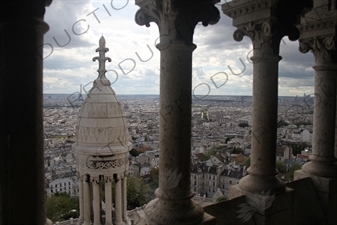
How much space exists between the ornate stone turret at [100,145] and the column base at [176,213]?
4618 mm

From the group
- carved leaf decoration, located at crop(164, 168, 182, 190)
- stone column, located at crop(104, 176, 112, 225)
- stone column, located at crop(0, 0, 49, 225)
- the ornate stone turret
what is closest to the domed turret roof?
the ornate stone turret

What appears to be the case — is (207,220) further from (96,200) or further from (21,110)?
(96,200)

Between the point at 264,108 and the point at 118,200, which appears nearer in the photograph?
the point at 264,108

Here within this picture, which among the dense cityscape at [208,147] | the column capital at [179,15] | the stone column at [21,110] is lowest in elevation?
Answer: the dense cityscape at [208,147]

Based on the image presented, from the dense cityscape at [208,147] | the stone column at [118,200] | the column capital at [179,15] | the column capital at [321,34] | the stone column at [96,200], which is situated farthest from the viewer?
the dense cityscape at [208,147]

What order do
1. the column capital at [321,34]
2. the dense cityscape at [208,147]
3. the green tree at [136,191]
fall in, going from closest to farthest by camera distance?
the column capital at [321,34] → the dense cityscape at [208,147] → the green tree at [136,191]

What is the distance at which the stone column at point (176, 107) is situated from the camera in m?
3.74

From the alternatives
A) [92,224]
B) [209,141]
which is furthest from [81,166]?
[209,141]

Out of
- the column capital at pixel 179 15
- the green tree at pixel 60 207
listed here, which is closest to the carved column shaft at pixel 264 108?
the column capital at pixel 179 15

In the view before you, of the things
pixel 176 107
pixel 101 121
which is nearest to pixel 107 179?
pixel 101 121

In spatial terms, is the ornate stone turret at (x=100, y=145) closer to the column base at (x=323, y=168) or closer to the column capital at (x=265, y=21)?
the column capital at (x=265, y=21)

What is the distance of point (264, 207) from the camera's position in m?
4.98

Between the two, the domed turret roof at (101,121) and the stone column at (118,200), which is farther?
the stone column at (118,200)

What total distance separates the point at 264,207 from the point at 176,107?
8.10 feet
